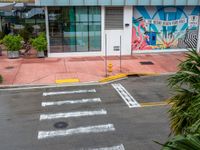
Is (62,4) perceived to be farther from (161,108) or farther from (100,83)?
(161,108)

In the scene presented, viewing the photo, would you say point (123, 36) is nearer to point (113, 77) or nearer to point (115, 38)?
point (115, 38)

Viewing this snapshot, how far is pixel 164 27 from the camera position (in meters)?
→ 22.0

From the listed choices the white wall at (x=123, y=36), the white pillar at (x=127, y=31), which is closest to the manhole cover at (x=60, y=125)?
the white wall at (x=123, y=36)

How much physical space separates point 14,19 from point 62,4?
14186mm

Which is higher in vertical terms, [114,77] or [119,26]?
[119,26]

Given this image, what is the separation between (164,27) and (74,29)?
7166 millimetres

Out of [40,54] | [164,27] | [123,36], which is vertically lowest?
[40,54]

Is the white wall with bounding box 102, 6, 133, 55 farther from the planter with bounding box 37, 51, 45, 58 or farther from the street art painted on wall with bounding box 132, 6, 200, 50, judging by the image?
the planter with bounding box 37, 51, 45, 58

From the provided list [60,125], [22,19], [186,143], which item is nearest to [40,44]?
[60,125]

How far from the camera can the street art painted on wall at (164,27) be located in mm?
21422

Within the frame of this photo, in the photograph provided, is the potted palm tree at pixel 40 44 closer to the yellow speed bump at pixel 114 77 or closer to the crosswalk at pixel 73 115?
the yellow speed bump at pixel 114 77

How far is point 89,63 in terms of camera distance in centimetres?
1906

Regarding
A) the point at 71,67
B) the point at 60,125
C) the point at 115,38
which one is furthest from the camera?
the point at 115,38

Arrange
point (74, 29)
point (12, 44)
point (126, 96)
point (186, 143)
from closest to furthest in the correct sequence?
point (186, 143), point (126, 96), point (12, 44), point (74, 29)
